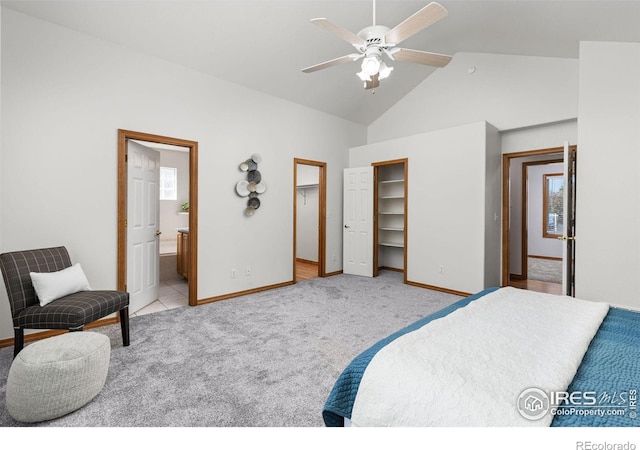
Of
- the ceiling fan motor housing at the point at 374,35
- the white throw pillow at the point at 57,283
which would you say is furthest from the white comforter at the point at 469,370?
the white throw pillow at the point at 57,283

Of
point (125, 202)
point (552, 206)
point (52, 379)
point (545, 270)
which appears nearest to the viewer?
point (52, 379)

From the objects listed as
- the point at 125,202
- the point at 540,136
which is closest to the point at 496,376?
the point at 125,202

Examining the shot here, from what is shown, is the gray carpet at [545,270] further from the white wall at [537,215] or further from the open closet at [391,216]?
the open closet at [391,216]

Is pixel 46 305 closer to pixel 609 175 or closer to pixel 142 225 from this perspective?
pixel 142 225

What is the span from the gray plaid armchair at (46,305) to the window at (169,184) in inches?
185

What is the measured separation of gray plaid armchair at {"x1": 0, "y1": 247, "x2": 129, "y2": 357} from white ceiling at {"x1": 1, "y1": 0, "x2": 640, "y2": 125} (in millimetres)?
2167

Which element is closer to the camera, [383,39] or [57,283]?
[383,39]

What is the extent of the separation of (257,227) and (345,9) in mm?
2874

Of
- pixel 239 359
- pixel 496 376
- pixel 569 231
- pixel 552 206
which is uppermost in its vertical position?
pixel 552 206

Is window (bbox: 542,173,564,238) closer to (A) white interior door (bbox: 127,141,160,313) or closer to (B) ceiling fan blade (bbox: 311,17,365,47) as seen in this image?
Answer: (B) ceiling fan blade (bbox: 311,17,365,47)

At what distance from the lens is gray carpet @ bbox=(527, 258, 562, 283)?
5.49 meters

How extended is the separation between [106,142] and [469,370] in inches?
145

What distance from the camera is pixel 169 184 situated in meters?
7.12
